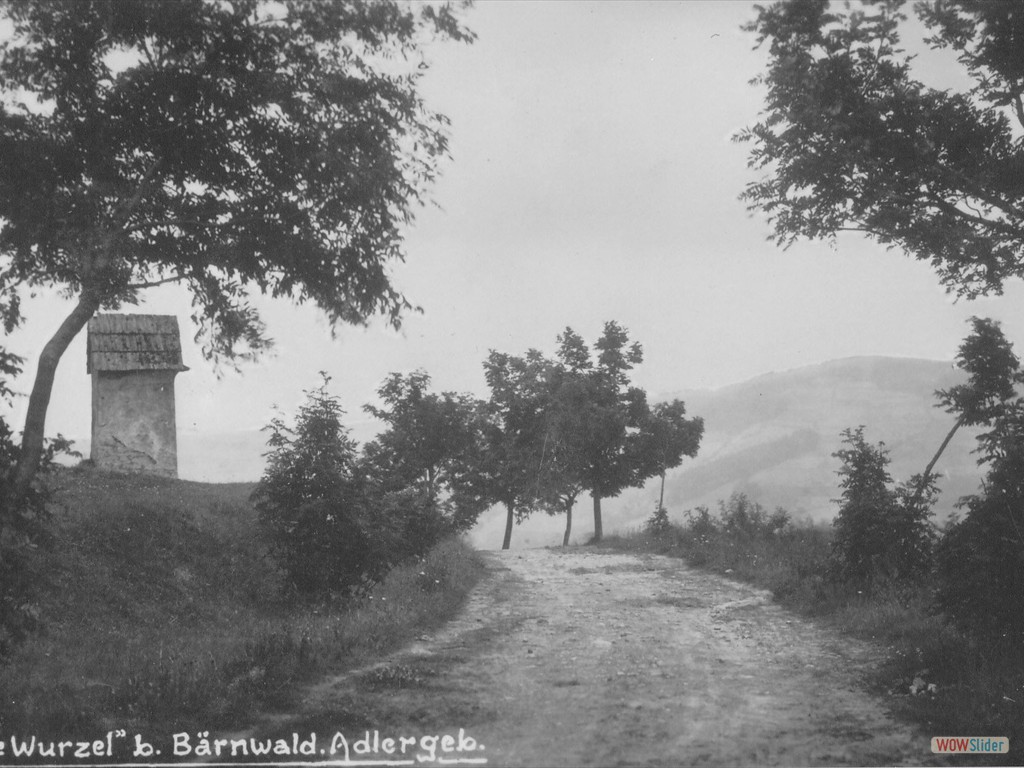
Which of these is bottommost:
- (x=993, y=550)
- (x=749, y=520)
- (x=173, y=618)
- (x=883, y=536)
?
(x=173, y=618)

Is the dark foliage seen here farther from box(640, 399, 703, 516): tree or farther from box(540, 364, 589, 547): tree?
box(640, 399, 703, 516): tree

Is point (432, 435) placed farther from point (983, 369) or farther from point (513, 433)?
point (983, 369)

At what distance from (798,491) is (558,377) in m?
105

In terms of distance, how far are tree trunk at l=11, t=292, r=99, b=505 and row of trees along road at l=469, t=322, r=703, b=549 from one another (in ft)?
89.5

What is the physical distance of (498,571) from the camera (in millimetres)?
20328

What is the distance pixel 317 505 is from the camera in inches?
512

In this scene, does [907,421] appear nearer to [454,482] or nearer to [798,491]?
[798,491]

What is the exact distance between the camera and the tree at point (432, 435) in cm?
3884

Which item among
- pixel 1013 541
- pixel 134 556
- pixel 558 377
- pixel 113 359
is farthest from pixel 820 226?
pixel 558 377

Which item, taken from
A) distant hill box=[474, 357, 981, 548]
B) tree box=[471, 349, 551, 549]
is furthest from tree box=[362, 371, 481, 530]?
distant hill box=[474, 357, 981, 548]

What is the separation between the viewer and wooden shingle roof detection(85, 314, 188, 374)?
2272 centimetres

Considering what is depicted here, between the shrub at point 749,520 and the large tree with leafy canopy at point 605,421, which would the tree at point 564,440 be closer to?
the large tree with leafy canopy at point 605,421

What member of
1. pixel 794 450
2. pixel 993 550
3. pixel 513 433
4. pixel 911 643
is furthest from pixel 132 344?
pixel 794 450

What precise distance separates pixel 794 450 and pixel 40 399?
161m
